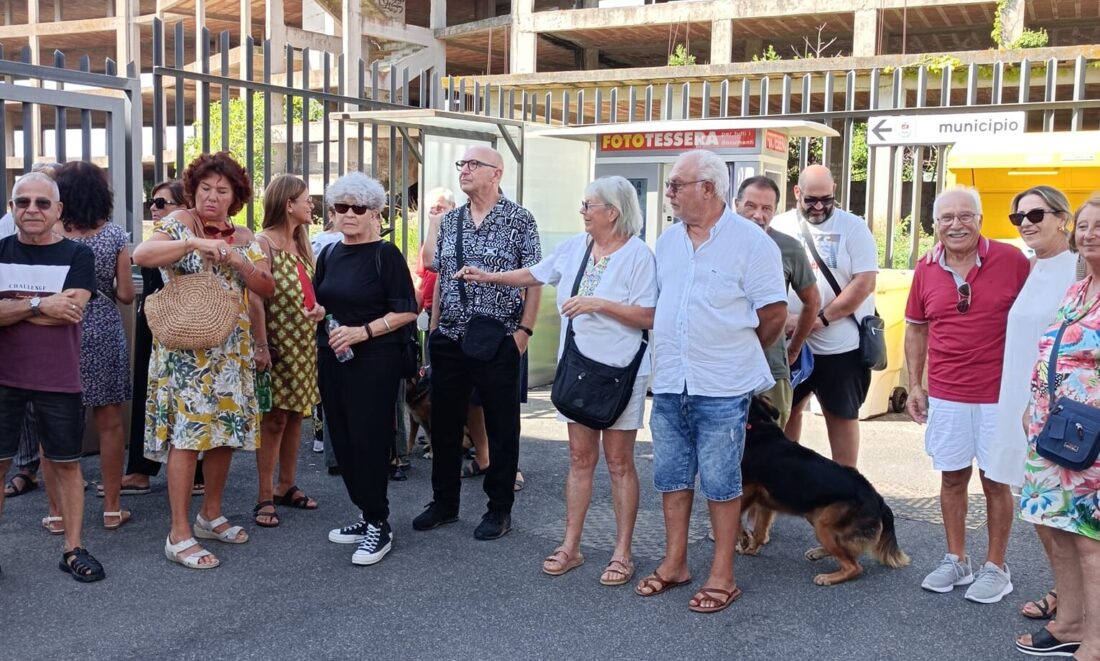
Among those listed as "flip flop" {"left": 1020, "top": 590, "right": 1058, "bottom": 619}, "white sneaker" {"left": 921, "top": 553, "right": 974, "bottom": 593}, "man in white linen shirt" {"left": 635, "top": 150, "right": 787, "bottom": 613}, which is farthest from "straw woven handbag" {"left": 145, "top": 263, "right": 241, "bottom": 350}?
"flip flop" {"left": 1020, "top": 590, "right": 1058, "bottom": 619}

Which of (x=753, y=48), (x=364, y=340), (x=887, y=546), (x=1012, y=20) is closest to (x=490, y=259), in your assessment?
(x=364, y=340)

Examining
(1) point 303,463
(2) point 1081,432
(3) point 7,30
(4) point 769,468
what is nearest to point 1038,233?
(2) point 1081,432

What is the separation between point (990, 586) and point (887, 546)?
1.51 ft

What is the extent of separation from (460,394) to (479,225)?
2.88 ft

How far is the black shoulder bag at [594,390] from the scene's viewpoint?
4.59 metres

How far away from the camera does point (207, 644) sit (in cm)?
399

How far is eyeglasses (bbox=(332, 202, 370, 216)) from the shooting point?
4828 millimetres

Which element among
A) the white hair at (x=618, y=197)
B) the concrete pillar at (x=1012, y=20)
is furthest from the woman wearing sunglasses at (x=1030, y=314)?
the concrete pillar at (x=1012, y=20)

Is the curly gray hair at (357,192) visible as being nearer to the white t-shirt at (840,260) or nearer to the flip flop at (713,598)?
the white t-shirt at (840,260)

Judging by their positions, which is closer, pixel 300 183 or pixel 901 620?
pixel 901 620

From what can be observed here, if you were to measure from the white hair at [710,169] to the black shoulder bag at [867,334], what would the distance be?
1.18 m

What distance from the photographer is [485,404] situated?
5352 mm

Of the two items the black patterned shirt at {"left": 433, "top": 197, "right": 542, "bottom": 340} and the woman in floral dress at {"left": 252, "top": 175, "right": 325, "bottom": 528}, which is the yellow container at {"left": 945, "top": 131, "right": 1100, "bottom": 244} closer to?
the black patterned shirt at {"left": 433, "top": 197, "right": 542, "bottom": 340}

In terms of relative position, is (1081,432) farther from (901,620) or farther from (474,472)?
(474,472)
